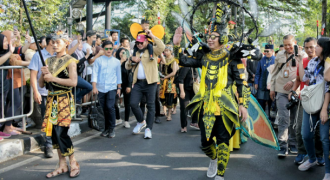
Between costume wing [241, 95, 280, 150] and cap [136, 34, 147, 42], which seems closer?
costume wing [241, 95, 280, 150]

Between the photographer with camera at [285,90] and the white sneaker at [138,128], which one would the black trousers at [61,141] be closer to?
the white sneaker at [138,128]

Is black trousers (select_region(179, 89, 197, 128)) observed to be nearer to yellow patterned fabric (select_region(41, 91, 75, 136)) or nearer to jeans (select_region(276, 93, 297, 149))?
jeans (select_region(276, 93, 297, 149))

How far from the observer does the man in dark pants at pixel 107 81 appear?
21.4 ft

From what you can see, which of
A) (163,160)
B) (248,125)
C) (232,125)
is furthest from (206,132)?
(163,160)

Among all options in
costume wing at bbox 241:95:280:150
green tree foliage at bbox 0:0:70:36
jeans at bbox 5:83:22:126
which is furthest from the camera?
green tree foliage at bbox 0:0:70:36

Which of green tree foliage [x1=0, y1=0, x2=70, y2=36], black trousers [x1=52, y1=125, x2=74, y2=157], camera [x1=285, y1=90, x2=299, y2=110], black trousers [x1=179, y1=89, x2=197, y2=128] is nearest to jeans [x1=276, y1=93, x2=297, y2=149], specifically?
camera [x1=285, y1=90, x2=299, y2=110]

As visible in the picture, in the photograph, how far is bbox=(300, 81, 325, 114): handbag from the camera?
4141 millimetres

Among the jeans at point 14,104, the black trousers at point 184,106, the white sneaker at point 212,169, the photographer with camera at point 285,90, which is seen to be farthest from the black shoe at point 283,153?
the jeans at point 14,104

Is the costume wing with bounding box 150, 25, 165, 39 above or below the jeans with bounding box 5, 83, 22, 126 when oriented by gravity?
above

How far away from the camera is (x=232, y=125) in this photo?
13.5ft

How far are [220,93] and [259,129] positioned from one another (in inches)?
47.2

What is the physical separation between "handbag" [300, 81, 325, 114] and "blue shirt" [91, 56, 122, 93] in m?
3.82

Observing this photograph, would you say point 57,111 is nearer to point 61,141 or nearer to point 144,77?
point 61,141

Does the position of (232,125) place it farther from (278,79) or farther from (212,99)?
(278,79)
